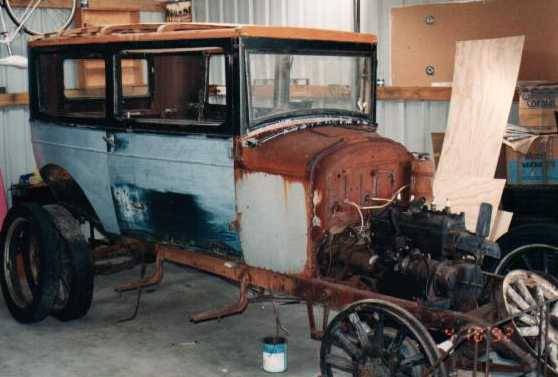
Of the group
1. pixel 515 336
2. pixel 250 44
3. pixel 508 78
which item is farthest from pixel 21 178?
pixel 515 336

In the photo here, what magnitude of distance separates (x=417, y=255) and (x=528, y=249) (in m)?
1.30

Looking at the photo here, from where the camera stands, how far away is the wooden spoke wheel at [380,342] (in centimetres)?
364

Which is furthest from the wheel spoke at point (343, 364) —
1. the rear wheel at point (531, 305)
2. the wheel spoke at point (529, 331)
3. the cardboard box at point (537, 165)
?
the cardboard box at point (537, 165)

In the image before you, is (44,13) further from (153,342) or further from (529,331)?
(529,331)

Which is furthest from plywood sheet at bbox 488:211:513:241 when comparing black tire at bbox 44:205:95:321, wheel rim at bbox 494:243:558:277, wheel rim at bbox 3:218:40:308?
wheel rim at bbox 3:218:40:308

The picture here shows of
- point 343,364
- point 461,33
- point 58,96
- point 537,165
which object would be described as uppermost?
point 461,33

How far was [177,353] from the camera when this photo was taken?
16.2ft

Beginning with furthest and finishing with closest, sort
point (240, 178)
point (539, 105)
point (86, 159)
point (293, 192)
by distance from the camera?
1. point (539, 105)
2. point (86, 159)
3. point (240, 178)
4. point (293, 192)

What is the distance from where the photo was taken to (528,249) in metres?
5.04

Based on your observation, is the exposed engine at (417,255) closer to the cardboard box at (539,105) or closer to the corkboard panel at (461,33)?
the cardboard box at (539,105)

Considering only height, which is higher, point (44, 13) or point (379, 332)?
point (44, 13)

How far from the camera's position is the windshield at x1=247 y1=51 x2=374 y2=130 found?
4.52 metres

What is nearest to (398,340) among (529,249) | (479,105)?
(529,249)

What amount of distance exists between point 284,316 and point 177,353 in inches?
37.7
